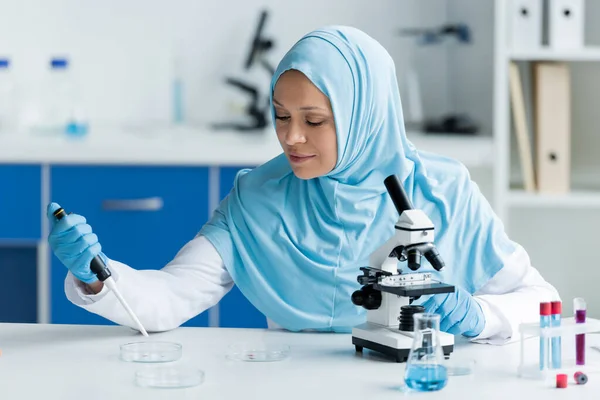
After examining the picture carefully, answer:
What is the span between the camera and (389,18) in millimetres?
3801

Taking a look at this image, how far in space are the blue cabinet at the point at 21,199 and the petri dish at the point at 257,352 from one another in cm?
175

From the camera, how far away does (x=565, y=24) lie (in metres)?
3.29

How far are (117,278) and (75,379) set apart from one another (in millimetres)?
314

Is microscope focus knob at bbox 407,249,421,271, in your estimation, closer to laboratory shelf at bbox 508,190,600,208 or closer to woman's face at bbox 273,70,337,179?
woman's face at bbox 273,70,337,179

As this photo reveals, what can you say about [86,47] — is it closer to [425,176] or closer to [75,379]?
[425,176]

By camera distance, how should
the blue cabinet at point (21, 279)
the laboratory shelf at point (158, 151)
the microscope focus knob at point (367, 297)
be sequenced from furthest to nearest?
the blue cabinet at point (21, 279) → the laboratory shelf at point (158, 151) → the microscope focus knob at point (367, 297)

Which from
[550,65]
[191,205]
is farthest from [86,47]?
[550,65]

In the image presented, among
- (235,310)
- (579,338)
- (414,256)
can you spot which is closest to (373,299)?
(414,256)

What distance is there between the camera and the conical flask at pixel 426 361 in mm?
1466

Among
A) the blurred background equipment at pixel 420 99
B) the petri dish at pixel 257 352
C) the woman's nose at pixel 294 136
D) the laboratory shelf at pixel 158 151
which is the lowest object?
the petri dish at pixel 257 352

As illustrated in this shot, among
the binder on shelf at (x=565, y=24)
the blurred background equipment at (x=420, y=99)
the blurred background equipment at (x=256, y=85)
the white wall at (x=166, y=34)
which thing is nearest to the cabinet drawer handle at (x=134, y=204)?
the blurred background equipment at (x=256, y=85)

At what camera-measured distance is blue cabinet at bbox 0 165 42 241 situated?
326cm

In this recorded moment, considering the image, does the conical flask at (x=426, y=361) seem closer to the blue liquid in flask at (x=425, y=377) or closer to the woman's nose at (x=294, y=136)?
the blue liquid in flask at (x=425, y=377)

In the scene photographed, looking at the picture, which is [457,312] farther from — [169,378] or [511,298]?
[169,378]
